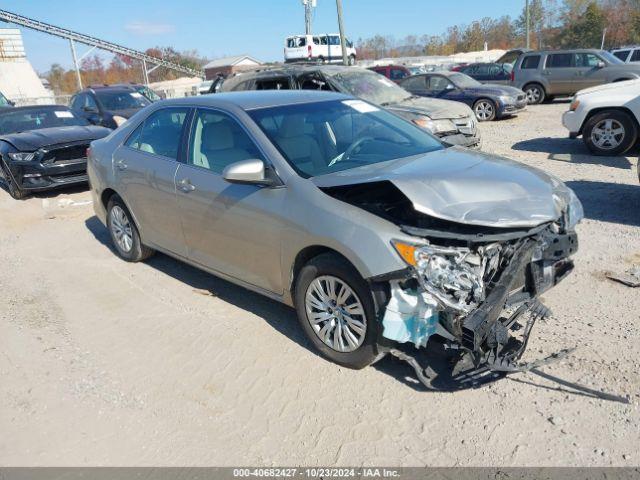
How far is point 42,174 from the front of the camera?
29.4 ft

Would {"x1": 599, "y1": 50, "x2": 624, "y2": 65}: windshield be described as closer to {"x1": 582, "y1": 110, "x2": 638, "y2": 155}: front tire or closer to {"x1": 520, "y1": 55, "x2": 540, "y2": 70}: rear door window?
{"x1": 520, "y1": 55, "x2": 540, "y2": 70}: rear door window

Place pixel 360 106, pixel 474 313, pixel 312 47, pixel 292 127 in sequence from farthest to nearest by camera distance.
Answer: pixel 312 47
pixel 360 106
pixel 292 127
pixel 474 313

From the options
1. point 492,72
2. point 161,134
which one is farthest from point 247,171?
point 492,72

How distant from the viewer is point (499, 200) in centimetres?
327

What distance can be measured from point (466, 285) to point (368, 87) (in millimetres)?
7689

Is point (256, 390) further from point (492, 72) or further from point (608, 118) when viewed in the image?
point (492, 72)

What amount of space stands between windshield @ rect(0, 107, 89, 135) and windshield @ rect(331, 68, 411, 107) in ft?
17.6

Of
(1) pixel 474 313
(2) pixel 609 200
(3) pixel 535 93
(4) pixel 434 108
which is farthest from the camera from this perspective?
(3) pixel 535 93

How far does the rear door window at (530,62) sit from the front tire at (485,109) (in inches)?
170

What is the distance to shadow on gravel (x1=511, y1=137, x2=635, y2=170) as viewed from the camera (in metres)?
9.05

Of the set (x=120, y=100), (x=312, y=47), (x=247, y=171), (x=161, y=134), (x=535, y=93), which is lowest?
(x=535, y=93)

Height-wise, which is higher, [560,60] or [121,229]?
[560,60]

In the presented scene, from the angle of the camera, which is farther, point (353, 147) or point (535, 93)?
point (535, 93)

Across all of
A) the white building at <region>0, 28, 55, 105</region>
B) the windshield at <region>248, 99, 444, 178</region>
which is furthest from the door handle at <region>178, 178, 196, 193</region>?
the white building at <region>0, 28, 55, 105</region>
